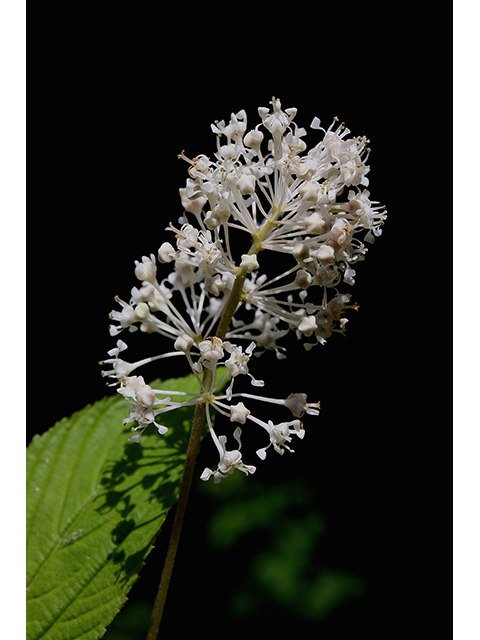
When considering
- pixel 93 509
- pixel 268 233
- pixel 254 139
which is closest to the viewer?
pixel 254 139

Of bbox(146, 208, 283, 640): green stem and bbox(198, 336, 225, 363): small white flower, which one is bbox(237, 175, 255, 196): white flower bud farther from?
bbox(198, 336, 225, 363): small white flower

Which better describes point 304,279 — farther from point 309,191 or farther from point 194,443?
point 194,443


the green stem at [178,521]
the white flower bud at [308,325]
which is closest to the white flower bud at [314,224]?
the white flower bud at [308,325]

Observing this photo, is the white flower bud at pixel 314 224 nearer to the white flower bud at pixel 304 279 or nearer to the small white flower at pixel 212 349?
the white flower bud at pixel 304 279

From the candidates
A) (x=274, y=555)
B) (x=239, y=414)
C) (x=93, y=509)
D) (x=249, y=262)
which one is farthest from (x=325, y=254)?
(x=274, y=555)

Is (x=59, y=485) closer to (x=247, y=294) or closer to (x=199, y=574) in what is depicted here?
(x=247, y=294)

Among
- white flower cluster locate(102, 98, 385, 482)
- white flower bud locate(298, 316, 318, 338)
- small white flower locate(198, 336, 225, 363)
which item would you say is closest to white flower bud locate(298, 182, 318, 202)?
white flower cluster locate(102, 98, 385, 482)

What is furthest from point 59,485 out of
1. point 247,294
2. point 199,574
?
point 199,574

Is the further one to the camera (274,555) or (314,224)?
(274,555)
